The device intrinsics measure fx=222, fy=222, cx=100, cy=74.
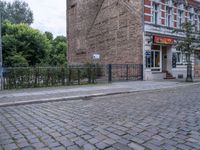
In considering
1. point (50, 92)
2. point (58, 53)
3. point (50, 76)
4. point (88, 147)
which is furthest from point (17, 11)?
point (88, 147)

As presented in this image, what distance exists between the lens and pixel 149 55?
21.5m

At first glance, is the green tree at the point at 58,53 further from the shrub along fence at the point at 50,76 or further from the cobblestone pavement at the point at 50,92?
the cobblestone pavement at the point at 50,92

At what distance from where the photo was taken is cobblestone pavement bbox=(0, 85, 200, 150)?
4.08 m

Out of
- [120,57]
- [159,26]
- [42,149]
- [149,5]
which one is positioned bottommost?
[42,149]

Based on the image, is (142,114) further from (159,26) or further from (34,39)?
(34,39)

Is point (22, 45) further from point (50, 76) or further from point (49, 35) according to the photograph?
point (49, 35)

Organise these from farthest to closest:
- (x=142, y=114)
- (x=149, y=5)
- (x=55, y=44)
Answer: (x=55, y=44) < (x=149, y=5) < (x=142, y=114)

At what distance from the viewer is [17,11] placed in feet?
233

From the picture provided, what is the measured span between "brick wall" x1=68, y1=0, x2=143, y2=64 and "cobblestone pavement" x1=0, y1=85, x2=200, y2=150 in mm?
15136

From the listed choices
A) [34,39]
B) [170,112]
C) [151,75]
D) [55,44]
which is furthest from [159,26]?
[55,44]

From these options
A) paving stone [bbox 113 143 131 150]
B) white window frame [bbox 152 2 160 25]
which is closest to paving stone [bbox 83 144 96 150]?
paving stone [bbox 113 143 131 150]

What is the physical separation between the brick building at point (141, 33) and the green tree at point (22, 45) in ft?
38.9

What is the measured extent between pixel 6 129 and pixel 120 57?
19.1m

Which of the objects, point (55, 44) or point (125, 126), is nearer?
point (125, 126)
